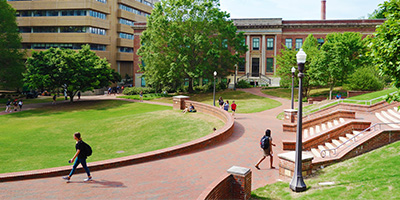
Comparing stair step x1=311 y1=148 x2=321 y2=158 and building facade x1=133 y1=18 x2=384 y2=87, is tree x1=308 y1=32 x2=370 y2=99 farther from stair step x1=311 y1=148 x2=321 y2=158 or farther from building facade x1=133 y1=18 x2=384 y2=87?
stair step x1=311 y1=148 x2=321 y2=158

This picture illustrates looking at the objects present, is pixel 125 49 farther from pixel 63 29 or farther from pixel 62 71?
pixel 62 71

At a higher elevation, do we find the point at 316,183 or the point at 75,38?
the point at 75,38

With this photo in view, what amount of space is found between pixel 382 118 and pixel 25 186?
19.4m

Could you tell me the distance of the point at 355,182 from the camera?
935cm

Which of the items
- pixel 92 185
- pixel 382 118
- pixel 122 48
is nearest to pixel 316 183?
pixel 92 185

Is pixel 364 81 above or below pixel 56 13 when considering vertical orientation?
below

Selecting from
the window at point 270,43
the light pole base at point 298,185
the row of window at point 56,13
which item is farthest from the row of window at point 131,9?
the light pole base at point 298,185

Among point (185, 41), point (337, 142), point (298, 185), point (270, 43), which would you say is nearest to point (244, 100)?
point (185, 41)

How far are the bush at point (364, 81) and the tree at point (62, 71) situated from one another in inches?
1323

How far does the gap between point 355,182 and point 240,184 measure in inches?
137

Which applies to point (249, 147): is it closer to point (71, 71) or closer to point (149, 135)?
point (149, 135)

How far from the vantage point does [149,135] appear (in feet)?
71.4

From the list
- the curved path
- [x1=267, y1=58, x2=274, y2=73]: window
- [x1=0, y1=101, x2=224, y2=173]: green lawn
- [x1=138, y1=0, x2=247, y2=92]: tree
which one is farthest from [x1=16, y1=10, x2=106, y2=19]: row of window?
the curved path

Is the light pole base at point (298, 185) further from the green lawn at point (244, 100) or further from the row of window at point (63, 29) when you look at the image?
the row of window at point (63, 29)
